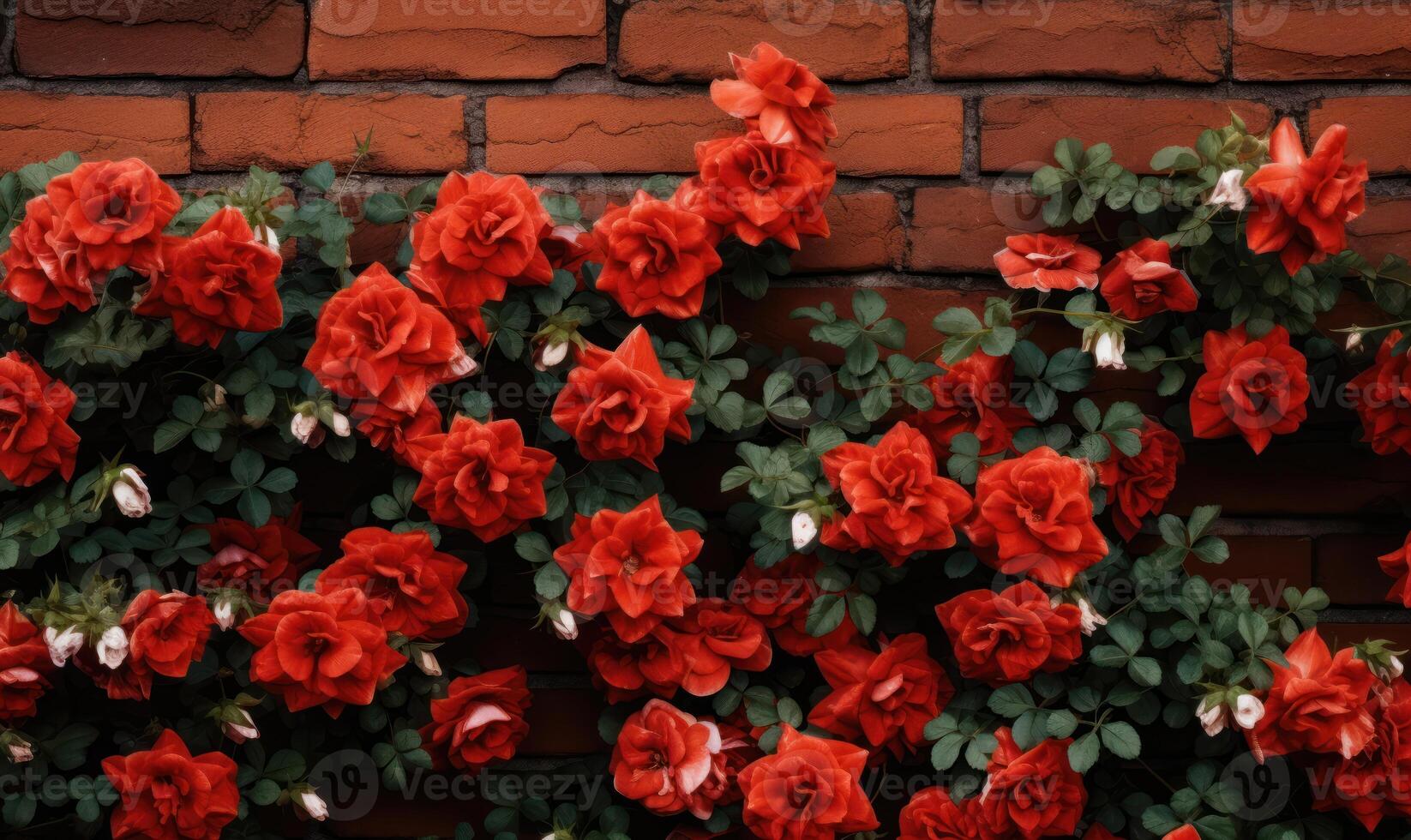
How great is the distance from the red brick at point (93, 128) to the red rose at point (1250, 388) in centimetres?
103

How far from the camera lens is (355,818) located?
1121mm

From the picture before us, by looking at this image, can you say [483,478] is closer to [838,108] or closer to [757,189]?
[757,189]

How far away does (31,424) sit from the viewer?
968 mm

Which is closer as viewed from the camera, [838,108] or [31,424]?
[31,424]

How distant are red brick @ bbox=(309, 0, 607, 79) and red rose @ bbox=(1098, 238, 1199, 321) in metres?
0.55

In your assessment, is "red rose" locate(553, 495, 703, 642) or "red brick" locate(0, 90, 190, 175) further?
"red brick" locate(0, 90, 190, 175)

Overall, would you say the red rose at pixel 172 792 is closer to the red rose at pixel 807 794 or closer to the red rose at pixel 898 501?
the red rose at pixel 807 794

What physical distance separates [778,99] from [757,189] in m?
0.08

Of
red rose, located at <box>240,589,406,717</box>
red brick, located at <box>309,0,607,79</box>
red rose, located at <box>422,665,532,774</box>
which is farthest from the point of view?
red brick, located at <box>309,0,607,79</box>

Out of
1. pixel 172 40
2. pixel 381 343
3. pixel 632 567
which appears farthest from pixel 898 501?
pixel 172 40

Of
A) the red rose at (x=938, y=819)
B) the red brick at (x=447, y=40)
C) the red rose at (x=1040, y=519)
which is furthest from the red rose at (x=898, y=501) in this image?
the red brick at (x=447, y=40)

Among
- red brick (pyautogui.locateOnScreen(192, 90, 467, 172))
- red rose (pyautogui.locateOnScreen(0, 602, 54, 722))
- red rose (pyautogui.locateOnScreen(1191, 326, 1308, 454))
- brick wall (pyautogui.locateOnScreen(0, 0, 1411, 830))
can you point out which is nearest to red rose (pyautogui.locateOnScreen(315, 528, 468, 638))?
brick wall (pyautogui.locateOnScreen(0, 0, 1411, 830))

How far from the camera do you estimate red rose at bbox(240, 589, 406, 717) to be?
925 mm

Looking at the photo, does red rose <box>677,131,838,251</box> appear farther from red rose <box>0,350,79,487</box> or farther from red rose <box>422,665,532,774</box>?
red rose <box>0,350,79,487</box>
